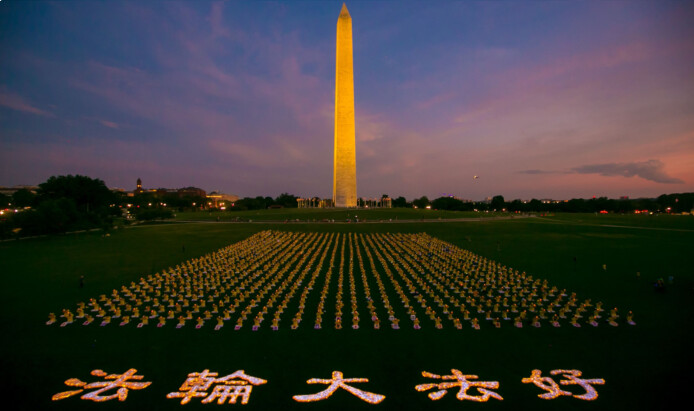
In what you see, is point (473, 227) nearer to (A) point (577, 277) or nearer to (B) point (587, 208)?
(A) point (577, 277)

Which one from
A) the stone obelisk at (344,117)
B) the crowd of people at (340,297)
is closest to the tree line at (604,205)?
the stone obelisk at (344,117)

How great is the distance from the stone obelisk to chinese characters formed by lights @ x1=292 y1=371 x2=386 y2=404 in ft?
219

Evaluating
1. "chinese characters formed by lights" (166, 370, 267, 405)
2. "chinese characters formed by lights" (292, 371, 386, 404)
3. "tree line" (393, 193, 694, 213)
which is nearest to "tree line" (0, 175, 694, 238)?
"tree line" (393, 193, 694, 213)

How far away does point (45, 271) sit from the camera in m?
23.2

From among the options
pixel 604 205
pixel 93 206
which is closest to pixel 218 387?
pixel 93 206

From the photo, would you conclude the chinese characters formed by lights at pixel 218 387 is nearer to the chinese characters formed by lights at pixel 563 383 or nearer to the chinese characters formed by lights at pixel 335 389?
the chinese characters formed by lights at pixel 335 389

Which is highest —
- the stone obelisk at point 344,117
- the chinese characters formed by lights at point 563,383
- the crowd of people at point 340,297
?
the stone obelisk at point 344,117

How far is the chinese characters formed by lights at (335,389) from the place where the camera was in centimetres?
856

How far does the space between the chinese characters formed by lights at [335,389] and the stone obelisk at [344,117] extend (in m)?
66.9

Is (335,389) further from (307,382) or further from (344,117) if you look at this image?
(344,117)

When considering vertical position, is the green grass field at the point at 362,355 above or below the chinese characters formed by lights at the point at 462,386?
above

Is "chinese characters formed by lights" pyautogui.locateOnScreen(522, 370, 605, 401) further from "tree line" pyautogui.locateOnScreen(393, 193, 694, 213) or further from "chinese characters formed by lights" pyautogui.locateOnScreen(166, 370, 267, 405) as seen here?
"tree line" pyautogui.locateOnScreen(393, 193, 694, 213)

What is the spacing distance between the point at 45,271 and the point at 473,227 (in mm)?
51338

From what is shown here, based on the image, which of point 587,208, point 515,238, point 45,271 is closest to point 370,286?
point 45,271
